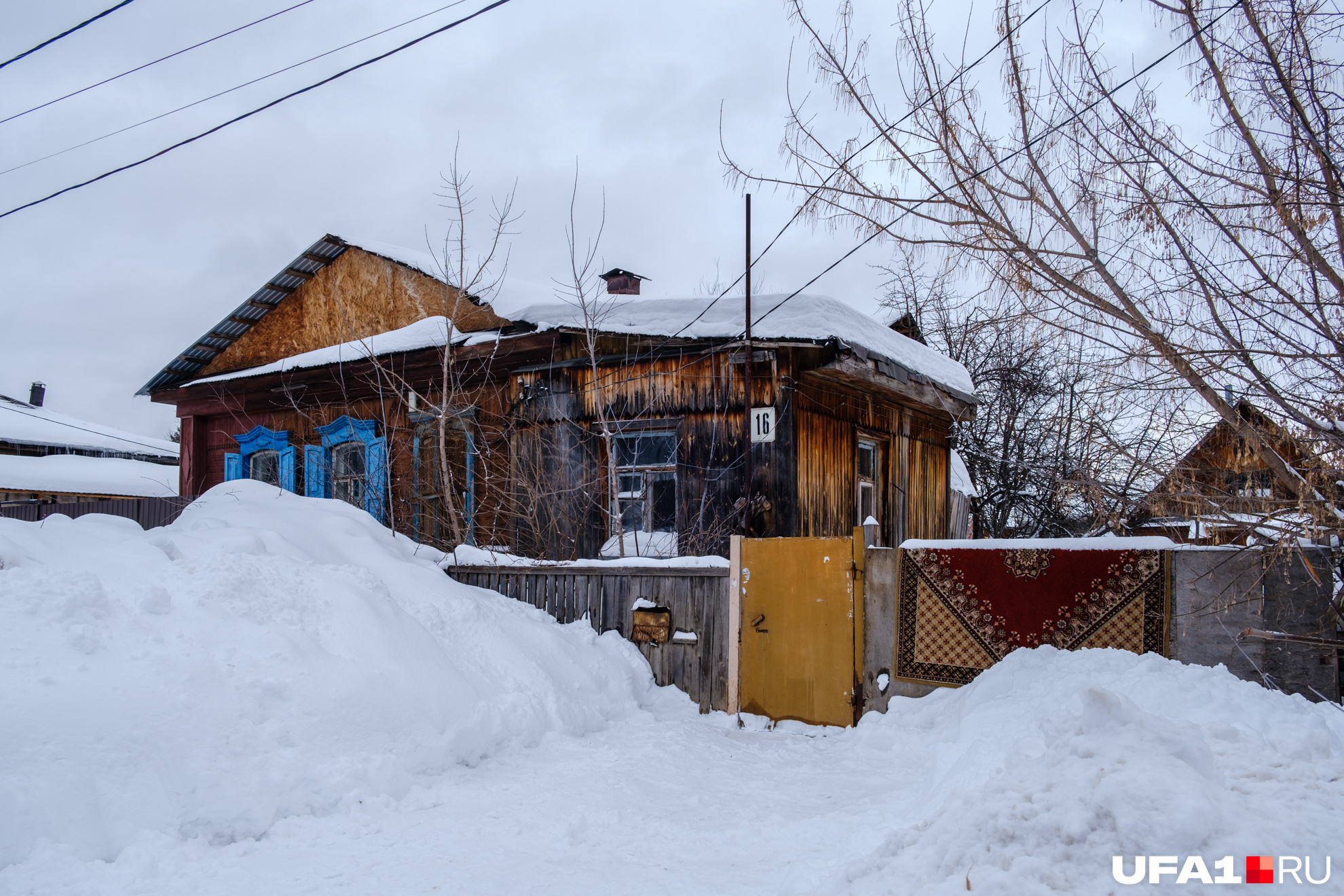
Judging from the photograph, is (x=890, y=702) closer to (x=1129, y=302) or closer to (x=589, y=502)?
(x=1129, y=302)

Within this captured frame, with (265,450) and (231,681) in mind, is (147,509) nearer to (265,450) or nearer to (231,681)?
(265,450)

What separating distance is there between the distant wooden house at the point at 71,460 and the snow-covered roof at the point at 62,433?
0.06 feet

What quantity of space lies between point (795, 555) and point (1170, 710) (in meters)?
Result: 3.30

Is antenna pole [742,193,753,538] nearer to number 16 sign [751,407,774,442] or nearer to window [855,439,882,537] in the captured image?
number 16 sign [751,407,774,442]

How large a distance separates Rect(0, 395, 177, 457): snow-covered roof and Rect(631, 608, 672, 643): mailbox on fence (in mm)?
21372

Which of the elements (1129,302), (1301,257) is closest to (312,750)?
(1129,302)

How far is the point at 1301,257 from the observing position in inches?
165

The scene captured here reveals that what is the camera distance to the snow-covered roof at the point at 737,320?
31.6 feet

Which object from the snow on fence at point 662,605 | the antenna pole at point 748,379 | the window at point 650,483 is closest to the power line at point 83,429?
the window at point 650,483

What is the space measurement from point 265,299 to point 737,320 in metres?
9.42

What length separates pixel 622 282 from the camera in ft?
48.2

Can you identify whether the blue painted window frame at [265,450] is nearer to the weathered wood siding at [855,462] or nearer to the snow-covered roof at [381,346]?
the snow-covered roof at [381,346]

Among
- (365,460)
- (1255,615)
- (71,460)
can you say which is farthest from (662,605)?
(71,460)

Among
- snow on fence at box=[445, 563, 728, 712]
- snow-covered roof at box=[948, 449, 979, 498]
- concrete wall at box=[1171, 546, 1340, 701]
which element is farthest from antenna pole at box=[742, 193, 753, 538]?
snow-covered roof at box=[948, 449, 979, 498]
